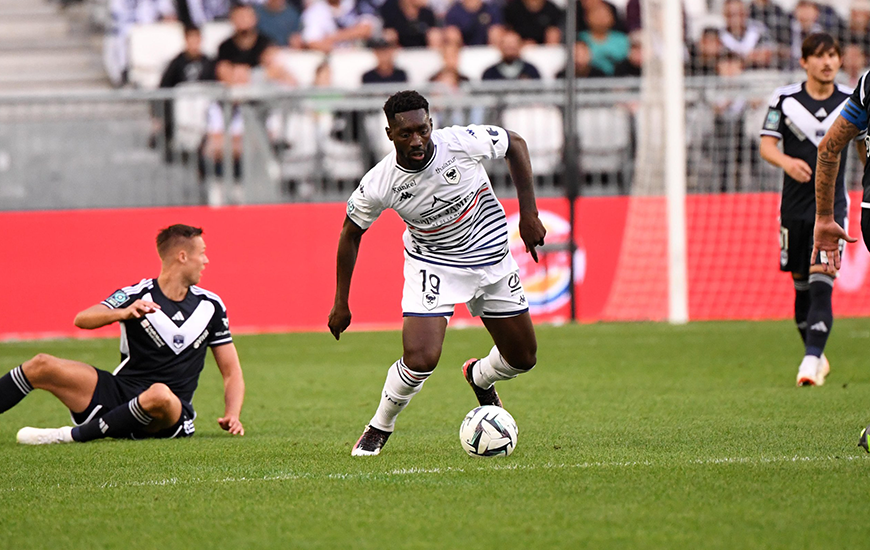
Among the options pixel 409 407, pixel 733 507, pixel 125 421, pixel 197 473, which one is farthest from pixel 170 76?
pixel 733 507

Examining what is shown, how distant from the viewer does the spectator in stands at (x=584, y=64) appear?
15.9m

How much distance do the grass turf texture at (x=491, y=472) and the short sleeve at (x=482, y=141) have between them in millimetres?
1436

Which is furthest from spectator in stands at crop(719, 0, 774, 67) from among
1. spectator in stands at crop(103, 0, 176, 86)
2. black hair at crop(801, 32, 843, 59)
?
spectator in stands at crop(103, 0, 176, 86)

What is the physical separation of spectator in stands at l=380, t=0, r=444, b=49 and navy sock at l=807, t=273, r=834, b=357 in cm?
953

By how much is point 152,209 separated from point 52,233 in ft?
3.71

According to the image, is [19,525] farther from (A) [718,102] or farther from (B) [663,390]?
(A) [718,102]

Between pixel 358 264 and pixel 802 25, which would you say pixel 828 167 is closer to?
pixel 358 264

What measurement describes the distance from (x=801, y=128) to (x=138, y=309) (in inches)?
189

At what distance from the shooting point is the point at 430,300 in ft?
19.5

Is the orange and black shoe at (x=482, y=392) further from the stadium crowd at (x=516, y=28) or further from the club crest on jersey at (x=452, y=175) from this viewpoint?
the stadium crowd at (x=516, y=28)

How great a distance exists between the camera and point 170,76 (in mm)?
16016

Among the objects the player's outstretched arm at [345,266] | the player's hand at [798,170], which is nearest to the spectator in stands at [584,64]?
the player's hand at [798,170]

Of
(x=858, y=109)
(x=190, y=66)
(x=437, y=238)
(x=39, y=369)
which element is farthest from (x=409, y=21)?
(x=858, y=109)

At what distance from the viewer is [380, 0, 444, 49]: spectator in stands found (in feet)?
56.2
